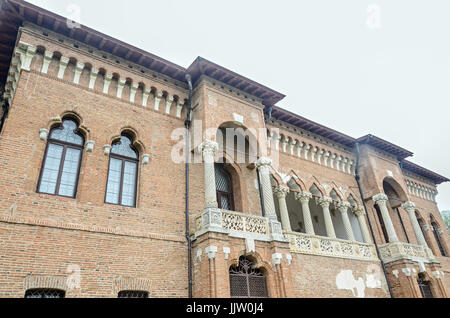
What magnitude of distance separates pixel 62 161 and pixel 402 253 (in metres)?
14.3

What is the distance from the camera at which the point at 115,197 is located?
10227 mm

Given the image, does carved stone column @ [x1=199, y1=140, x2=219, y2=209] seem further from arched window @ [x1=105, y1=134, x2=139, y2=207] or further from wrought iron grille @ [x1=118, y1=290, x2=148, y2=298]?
wrought iron grille @ [x1=118, y1=290, x2=148, y2=298]

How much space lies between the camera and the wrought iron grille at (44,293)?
25.8ft

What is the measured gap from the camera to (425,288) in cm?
1530

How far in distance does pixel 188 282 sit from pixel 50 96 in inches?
273

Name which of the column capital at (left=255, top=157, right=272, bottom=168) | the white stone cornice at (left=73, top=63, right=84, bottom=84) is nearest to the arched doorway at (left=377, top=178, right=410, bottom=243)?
the column capital at (left=255, top=157, right=272, bottom=168)

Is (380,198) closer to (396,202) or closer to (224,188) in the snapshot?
(396,202)

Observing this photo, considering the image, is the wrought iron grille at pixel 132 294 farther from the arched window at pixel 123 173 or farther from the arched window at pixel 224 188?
the arched window at pixel 224 188

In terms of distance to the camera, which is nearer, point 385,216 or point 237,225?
point 237,225

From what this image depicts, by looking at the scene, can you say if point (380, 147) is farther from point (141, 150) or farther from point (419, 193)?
point (141, 150)

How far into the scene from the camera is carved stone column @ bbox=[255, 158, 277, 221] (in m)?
11.8

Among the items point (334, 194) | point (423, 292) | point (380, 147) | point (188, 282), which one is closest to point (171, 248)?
point (188, 282)

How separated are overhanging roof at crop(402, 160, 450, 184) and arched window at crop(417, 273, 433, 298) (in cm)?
722

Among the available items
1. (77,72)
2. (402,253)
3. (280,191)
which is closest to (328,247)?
(280,191)
